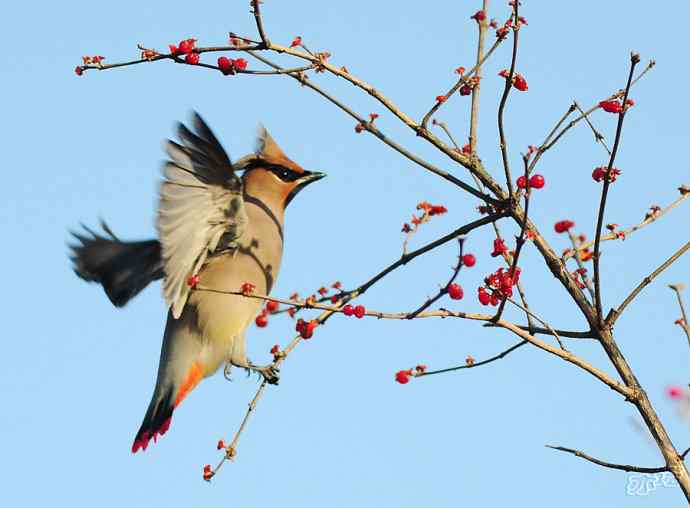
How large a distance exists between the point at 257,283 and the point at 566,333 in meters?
2.23

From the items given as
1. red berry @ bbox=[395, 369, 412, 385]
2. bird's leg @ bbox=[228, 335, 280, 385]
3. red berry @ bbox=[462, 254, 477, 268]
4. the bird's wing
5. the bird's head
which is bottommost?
red berry @ bbox=[395, 369, 412, 385]

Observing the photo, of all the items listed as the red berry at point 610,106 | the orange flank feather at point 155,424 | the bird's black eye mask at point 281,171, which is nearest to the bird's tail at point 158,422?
the orange flank feather at point 155,424

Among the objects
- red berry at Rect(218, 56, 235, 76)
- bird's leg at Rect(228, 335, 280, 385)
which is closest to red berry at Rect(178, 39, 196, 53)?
red berry at Rect(218, 56, 235, 76)

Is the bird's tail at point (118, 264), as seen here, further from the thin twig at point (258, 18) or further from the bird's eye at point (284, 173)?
the thin twig at point (258, 18)

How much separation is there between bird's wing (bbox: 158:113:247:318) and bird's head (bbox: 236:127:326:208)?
0.65 metres

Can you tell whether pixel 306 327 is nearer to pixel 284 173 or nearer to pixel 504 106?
pixel 504 106

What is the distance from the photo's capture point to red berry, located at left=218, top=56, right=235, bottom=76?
3.27 m

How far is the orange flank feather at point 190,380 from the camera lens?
5.03 metres

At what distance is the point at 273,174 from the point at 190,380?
4.05 ft

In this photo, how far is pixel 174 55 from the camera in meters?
3.20

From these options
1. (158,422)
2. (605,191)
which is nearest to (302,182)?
(158,422)

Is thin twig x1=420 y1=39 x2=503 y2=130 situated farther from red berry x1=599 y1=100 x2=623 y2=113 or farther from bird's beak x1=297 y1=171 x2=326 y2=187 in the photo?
bird's beak x1=297 y1=171 x2=326 y2=187

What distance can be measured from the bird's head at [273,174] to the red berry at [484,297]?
240cm

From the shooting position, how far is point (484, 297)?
319 cm
